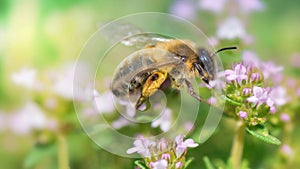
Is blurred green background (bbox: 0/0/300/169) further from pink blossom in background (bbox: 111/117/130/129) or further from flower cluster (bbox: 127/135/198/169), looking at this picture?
flower cluster (bbox: 127/135/198/169)

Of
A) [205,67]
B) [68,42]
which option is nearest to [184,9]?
[68,42]

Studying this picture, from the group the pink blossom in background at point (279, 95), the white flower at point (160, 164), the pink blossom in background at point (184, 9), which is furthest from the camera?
the pink blossom in background at point (184, 9)

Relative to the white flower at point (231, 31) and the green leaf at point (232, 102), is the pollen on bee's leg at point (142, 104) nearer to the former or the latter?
the green leaf at point (232, 102)

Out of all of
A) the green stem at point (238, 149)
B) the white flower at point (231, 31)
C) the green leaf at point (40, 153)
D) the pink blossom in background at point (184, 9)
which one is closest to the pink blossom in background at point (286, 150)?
the green stem at point (238, 149)

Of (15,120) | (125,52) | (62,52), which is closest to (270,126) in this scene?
(125,52)

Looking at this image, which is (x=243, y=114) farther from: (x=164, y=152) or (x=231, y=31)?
(x=231, y=31)

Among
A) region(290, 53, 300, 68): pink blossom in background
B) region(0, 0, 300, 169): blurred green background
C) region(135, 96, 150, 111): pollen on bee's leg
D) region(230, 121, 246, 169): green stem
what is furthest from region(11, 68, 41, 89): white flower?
region(290, 53, 300, 68): pink blossom in background
